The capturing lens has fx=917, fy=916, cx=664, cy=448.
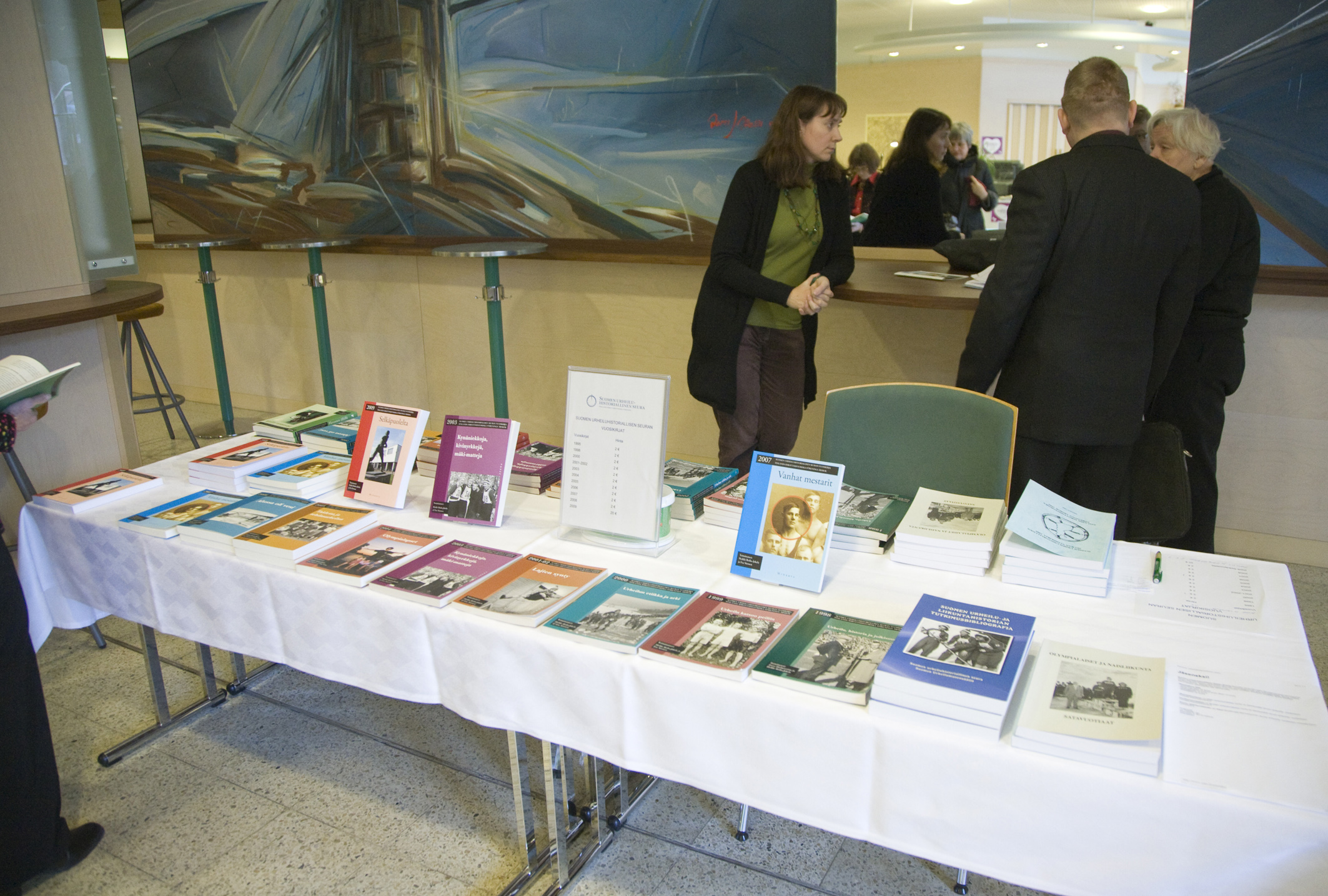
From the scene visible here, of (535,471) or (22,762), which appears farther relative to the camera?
(535,471)

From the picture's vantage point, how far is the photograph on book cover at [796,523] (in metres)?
1.60

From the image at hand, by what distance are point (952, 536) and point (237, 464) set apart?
168 cm

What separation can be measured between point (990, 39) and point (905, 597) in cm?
287

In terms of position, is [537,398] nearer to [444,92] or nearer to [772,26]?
[444,92]

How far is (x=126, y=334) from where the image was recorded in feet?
15.8

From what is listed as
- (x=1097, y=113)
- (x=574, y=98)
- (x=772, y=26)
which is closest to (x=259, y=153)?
(x=574, y=98)

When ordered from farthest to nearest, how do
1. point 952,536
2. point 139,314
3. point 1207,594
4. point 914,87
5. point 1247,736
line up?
point 139,314
point 914,87
point 952,536
point 1207,594
point 1247,736

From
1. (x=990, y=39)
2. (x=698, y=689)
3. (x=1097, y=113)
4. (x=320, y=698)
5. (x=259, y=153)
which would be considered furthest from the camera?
(x=259, y=153)

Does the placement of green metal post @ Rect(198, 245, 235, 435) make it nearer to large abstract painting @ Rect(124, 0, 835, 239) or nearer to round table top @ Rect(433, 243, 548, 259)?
large abstract painting @ Rect(124, 0, 835, 239)

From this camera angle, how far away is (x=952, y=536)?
67.4 inches

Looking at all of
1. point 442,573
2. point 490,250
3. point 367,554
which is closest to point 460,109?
point 490,250

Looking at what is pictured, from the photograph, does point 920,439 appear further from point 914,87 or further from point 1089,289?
point 914,87

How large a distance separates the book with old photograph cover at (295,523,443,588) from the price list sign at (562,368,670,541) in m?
0.33

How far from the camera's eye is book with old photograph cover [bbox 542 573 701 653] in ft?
4.83
